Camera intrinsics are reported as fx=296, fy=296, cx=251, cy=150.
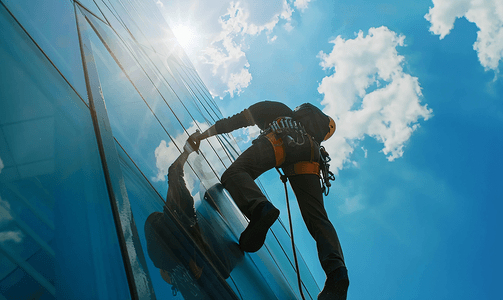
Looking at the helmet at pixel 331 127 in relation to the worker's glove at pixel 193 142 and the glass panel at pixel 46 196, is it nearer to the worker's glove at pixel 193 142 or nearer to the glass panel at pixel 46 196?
the worker's glove at pixel 193 142

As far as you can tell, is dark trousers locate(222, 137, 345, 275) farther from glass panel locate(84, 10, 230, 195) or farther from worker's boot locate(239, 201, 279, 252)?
glass panel locate(84, 10, 230, 195)

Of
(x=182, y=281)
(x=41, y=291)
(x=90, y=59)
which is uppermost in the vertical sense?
(x=90, y=59)

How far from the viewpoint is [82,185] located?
3.93ft

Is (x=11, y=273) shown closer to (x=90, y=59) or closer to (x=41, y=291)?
(x=41, y=291)

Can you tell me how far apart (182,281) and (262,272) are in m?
1.86

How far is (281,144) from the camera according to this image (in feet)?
9.36

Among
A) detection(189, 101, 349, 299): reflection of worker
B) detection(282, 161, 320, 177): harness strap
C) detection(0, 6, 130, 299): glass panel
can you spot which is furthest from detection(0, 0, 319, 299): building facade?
detection(282, 161, 320, 177): harness strap

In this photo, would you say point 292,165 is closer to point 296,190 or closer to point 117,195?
point 296,190

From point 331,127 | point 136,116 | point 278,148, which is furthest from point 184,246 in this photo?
point 331,127

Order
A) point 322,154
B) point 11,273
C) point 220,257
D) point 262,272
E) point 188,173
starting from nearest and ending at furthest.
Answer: point 11,273 < point 220,257 < point 188,173 < point 262,272 < point 322,154

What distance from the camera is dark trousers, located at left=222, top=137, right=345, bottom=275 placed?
2.30 m

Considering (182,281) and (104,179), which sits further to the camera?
(182,281)

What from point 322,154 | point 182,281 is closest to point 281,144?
point 322,154

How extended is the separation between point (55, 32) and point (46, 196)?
3.77 ft
